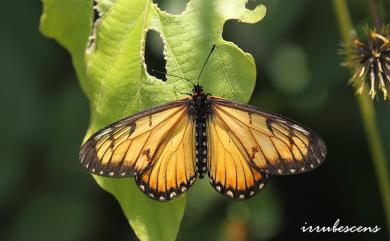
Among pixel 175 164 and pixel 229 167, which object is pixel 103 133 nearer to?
pixel 175 164

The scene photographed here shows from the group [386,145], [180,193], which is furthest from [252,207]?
[180,193]

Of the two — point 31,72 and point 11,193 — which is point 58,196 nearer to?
point 11,193

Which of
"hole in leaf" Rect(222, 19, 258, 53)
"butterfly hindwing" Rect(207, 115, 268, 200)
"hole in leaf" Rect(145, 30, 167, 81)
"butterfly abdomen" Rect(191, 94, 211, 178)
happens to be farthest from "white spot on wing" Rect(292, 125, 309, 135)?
"hole in leaf" Rect(222, 19, 258, 53)

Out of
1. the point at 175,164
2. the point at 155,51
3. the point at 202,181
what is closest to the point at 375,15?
the point at 175,164

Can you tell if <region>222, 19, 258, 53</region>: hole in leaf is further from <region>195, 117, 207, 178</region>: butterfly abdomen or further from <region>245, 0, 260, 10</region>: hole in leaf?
<region>245, 0, 260, 10</region>: hole in leaf

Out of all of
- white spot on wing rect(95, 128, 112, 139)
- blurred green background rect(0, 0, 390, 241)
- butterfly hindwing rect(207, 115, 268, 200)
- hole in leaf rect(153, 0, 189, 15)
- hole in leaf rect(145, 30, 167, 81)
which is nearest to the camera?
white spot on wing rect(95, 128, 112, 139)

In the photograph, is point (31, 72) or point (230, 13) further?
point (31, 72)
